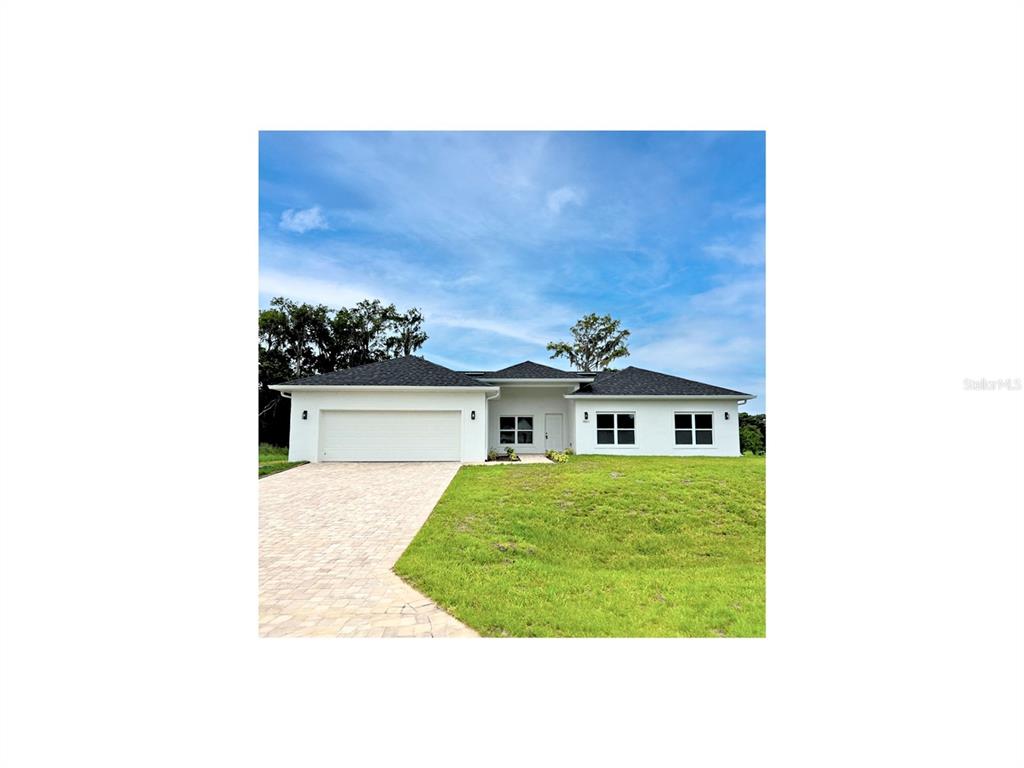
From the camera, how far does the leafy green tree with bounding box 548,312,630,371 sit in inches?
798

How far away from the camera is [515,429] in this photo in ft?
42.9

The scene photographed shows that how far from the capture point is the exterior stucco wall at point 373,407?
10.1 meters

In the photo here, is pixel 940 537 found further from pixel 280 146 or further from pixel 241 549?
pixel 280 146

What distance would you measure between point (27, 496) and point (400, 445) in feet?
27.6

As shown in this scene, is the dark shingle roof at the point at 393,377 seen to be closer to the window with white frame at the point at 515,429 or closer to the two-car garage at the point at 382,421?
the two-car garage at the point at 382,421

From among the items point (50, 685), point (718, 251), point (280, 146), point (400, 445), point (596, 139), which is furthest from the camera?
point (400, 445)

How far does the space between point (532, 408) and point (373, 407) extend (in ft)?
16.0

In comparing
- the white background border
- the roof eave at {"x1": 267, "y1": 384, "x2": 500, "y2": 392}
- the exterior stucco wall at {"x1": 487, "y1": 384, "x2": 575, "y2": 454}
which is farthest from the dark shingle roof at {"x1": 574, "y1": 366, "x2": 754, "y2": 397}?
the white background border

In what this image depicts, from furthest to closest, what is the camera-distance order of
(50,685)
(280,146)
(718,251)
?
(718,251) < (280,146) < (50,685)

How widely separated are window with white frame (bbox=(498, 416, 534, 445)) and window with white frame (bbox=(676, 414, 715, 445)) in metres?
4.22

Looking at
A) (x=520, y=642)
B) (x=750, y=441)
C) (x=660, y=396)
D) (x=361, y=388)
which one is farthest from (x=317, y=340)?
(x=520, y=642)

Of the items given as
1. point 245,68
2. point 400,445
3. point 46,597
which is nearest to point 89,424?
point 46,597

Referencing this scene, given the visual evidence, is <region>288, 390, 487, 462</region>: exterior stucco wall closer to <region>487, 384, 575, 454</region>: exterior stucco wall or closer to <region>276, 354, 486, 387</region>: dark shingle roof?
<region>276, 354, 486, 387</region>: dark shingle roof

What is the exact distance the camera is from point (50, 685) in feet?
5.81
